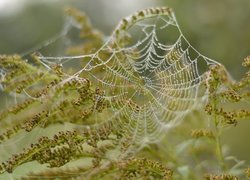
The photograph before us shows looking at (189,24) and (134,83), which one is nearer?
(134,83)

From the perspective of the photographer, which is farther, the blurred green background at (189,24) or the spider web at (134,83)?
the blurred green background at (189,24)

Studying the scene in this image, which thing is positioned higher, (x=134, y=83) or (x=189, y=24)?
(x=189, y=24)

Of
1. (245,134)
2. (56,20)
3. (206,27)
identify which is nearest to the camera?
(245,134)

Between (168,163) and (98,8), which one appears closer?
(168,163)

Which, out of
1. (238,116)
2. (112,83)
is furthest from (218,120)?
(112,83)

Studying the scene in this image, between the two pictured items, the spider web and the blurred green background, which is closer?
the spider web

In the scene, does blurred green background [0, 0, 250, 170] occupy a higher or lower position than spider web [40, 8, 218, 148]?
higher

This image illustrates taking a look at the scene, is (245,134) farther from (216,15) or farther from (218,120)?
(216,15)

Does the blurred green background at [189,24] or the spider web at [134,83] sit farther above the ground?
the blurred green background at [189,24]
